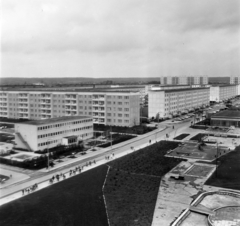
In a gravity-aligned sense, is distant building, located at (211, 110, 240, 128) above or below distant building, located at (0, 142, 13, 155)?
above

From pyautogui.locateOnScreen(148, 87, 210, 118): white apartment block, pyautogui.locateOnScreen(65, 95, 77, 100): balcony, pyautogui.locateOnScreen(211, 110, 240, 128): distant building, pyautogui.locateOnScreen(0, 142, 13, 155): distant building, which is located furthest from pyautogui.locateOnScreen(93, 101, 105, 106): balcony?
pyautogui.locateOnScreen(0, 142, 13, 155): distant building

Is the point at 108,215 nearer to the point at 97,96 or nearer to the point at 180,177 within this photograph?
the point at 180,177

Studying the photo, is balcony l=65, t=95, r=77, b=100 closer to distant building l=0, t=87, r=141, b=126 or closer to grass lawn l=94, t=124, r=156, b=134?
distant building l=0, t=87, r=141, b=126

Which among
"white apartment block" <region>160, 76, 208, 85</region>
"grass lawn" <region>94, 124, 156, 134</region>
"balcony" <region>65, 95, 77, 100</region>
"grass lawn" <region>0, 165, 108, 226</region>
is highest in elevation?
"white apartment block" <region>160, 76, 208, 85</region>

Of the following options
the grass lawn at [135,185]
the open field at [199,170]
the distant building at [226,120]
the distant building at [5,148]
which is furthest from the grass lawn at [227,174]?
the distant building at [226,120]

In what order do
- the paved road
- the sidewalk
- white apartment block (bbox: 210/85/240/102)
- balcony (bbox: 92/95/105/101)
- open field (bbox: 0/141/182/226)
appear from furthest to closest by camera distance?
white apartment block (bbox: 210/85/240/102) → balcony (bbox: 92/95/105/101) → the paved road → the sidewalk → open field (bbox: 0/141/182/226)

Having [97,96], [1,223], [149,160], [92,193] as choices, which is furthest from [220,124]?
[1,223]

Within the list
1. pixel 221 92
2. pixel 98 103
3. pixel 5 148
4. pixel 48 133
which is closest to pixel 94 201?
pixel 48 133

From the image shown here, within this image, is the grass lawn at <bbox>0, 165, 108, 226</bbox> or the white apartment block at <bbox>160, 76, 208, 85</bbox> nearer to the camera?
the grass lawn at <bbox>0, 165, 108, 226</bbox>

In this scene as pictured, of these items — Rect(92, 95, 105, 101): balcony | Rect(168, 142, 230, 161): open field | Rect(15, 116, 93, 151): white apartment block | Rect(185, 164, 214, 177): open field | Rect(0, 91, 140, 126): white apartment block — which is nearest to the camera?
Rect(185, 164, 214, 177): open field
